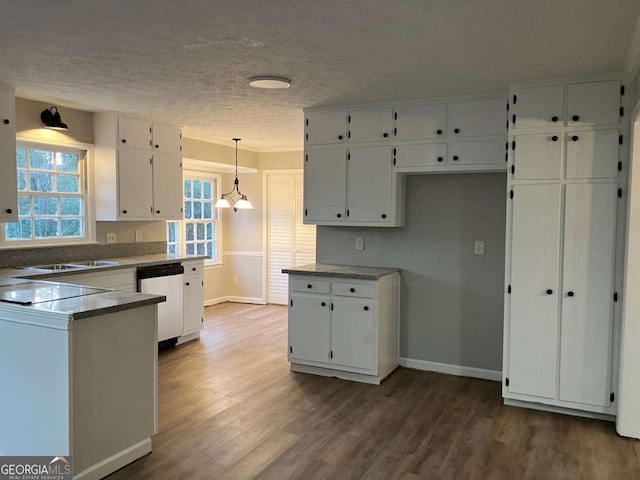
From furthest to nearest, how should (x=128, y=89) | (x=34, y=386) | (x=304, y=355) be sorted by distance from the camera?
(x=304, y=355) < (x=128, y=89) < (x=34, y=386)

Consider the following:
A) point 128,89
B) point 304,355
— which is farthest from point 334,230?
point 128,89

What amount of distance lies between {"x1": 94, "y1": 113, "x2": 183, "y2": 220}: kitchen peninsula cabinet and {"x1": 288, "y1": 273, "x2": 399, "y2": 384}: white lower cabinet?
184 cm

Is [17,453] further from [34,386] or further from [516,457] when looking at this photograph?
[516,457]

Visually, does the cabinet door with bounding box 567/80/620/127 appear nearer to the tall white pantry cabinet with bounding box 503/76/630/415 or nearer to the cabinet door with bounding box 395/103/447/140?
the tall white pantry cabinet with bounding box 503/76/630/415

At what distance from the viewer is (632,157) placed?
315 centimetres

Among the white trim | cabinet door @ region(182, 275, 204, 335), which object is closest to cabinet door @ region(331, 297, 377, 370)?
cabinet door @ region(182, 275, 204, 335)

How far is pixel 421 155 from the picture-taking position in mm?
4172

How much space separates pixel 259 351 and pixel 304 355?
2.74ft

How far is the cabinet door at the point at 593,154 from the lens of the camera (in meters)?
3.31

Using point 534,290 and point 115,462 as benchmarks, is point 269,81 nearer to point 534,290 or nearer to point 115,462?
point 534,290

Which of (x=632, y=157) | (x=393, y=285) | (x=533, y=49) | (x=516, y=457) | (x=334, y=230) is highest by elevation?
(x=533, y=49)

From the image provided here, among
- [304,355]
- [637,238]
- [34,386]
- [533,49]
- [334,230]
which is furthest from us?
[334,230]

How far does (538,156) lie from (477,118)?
2.15 feet

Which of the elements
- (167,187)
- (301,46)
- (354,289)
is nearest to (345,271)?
(354,289)
